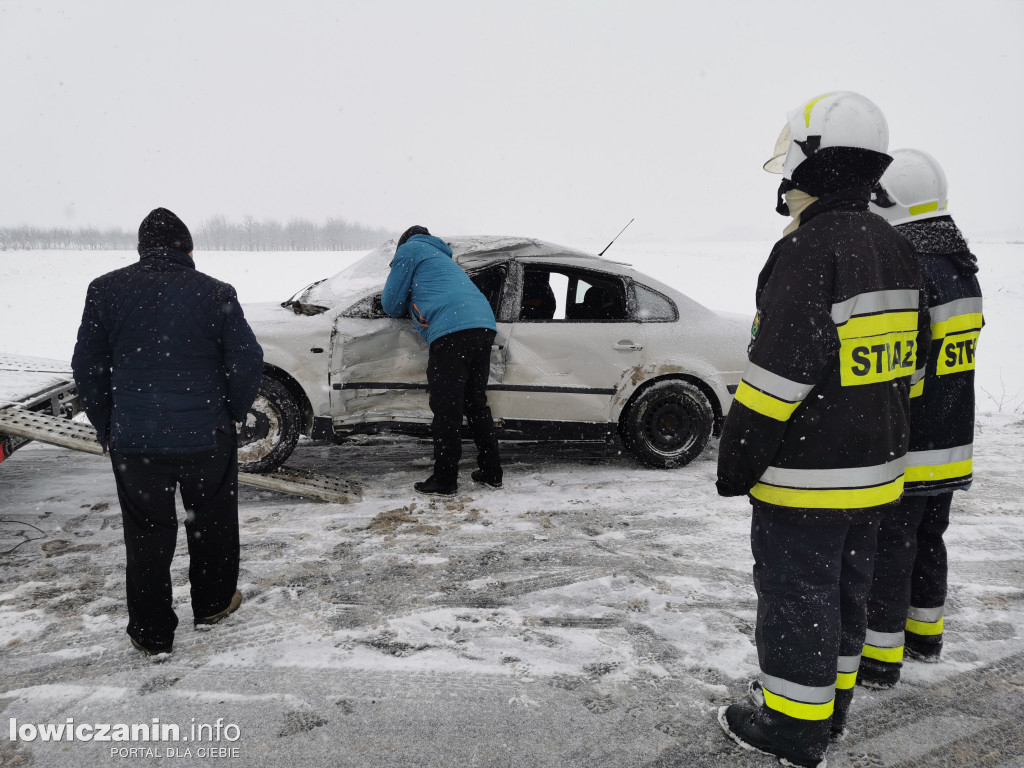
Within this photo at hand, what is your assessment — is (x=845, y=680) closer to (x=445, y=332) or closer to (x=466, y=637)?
(x=466, y=637)

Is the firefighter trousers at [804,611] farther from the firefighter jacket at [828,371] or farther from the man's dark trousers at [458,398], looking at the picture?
the man's dark trousers at [458,398]

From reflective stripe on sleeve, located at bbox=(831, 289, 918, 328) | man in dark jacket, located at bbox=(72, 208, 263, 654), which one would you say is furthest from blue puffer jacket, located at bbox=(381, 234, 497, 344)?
reflective stripe on sleeve, located at bbox=(831, 289, 918, 328)

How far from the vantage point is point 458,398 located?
410 centimetres

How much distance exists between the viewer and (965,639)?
103 inches

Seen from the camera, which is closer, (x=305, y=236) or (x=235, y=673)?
(x=235, y=673)

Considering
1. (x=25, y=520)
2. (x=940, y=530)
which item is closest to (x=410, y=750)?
(x=940, y=530)

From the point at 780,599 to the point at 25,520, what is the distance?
4.11 metres

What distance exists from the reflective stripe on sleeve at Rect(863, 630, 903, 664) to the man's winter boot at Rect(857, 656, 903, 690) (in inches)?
0.7

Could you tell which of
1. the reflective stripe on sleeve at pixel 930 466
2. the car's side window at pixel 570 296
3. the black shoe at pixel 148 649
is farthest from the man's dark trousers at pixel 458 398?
the reflective stripe on sleeve at pixel 930 466

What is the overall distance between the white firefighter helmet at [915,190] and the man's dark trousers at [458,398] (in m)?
2.47

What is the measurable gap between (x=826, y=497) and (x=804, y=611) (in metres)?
0.34

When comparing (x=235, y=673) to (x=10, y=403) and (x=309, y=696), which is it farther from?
(x=10, y=403)

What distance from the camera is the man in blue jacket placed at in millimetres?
4039

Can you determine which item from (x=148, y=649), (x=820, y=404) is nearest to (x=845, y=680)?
(x=820, y=404)
